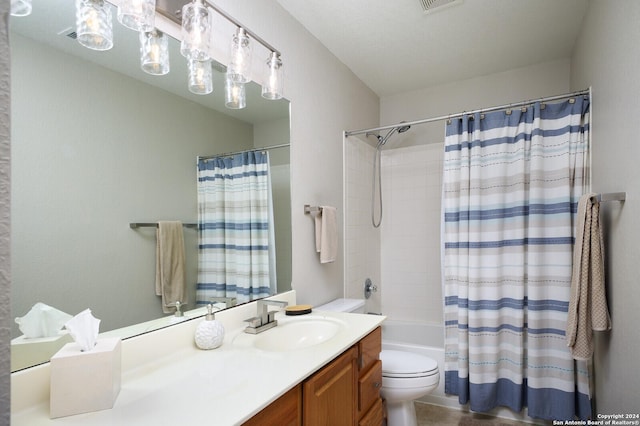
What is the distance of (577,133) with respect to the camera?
212 centimetres

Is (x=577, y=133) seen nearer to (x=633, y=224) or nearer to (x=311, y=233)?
(x=633, y=224)

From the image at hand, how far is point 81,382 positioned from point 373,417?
49.0 inches

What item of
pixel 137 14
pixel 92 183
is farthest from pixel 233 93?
pixel 92 183

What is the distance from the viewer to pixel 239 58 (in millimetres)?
1540

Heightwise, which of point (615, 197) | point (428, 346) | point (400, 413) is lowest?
point (400, 413)

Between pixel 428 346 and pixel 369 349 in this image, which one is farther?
pixel 428 346

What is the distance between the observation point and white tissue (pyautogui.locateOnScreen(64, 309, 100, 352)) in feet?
3.07

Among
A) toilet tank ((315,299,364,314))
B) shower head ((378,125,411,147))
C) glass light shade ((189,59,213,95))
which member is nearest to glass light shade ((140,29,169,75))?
glass light shade ((189,59,213,95))

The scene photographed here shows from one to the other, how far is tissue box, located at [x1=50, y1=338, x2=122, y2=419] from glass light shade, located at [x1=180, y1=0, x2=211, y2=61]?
1039mm

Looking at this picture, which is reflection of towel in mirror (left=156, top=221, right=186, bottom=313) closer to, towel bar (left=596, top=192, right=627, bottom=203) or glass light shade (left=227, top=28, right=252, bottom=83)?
glass light shade (left=227, top=28, right=252, bottom=83)

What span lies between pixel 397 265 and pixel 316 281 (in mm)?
1327

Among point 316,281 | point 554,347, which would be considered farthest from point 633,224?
point 316,281

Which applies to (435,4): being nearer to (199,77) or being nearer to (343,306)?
(199,77)

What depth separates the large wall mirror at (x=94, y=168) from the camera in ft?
3.20
